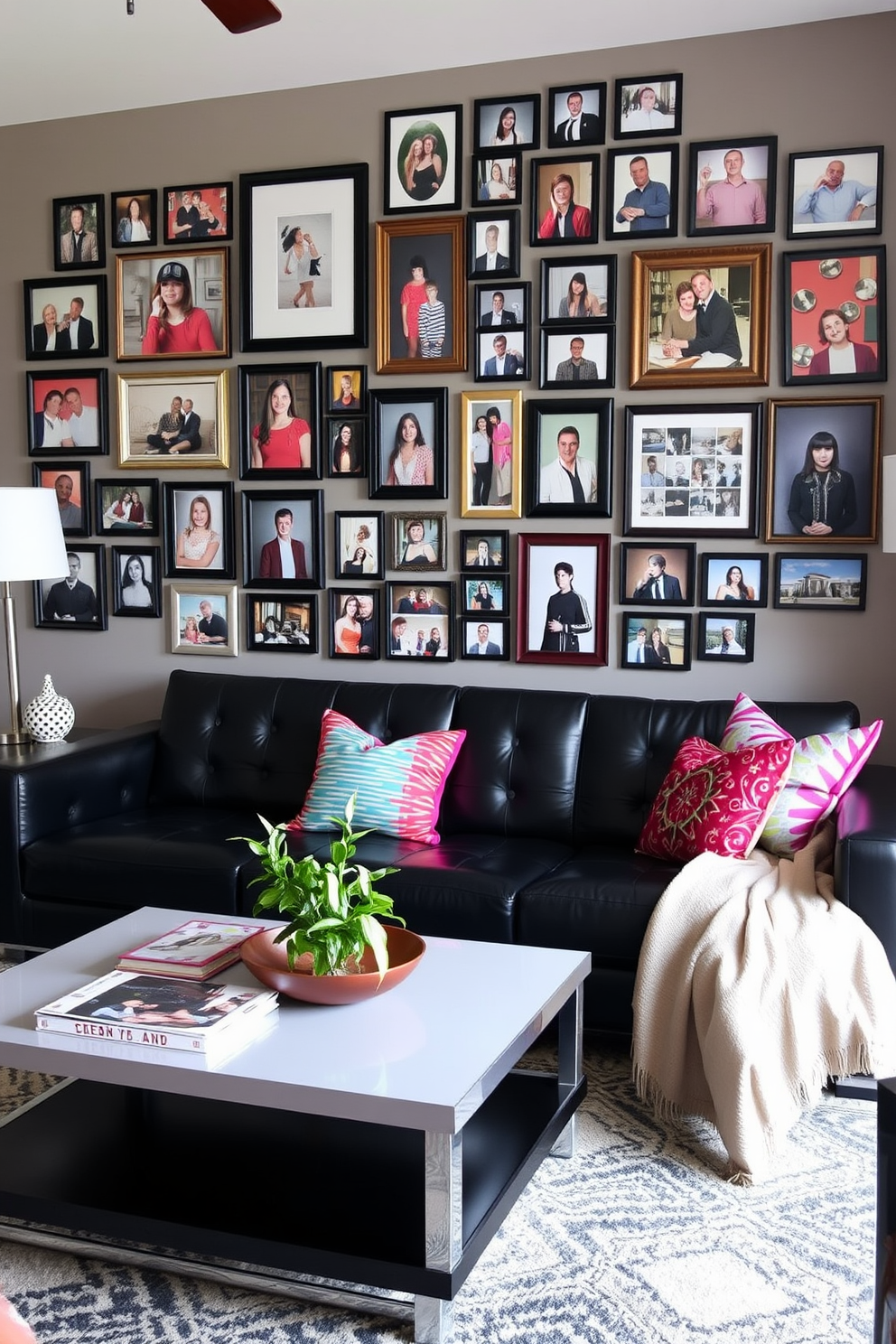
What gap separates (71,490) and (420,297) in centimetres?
149

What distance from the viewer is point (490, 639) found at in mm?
4133

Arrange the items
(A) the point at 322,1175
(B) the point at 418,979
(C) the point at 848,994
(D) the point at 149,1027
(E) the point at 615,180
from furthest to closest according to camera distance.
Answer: (E) the point at 615,180
(C) the point at 848,994
(B) the point at 418,979
(A) the point at 322,1175
(D) the point at 149,1027

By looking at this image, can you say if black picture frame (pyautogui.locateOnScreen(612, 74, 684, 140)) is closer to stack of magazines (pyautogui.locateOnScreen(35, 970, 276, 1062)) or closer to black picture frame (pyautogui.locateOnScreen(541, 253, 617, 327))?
black picture frame (pyautogui.locateOnScreen(541, 253, 617, 327))

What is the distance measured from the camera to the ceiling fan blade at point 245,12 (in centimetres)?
219

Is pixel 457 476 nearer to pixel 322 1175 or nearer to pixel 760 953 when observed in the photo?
pixel 760 953

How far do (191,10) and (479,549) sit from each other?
1794 millimetres

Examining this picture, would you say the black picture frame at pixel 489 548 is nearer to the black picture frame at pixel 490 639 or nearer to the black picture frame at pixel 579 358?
the black picture frame at pixel 490 639

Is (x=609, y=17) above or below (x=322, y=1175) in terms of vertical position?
above

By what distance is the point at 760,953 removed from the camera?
106 inches

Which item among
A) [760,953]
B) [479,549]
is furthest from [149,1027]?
[479,549]

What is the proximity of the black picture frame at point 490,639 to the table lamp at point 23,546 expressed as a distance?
1349 millimetres

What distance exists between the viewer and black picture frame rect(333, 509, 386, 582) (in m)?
4.22

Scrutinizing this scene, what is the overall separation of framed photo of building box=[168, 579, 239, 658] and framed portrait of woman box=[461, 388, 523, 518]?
37.0 inches

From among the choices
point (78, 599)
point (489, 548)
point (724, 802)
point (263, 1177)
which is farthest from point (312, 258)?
point (263, 1177)
